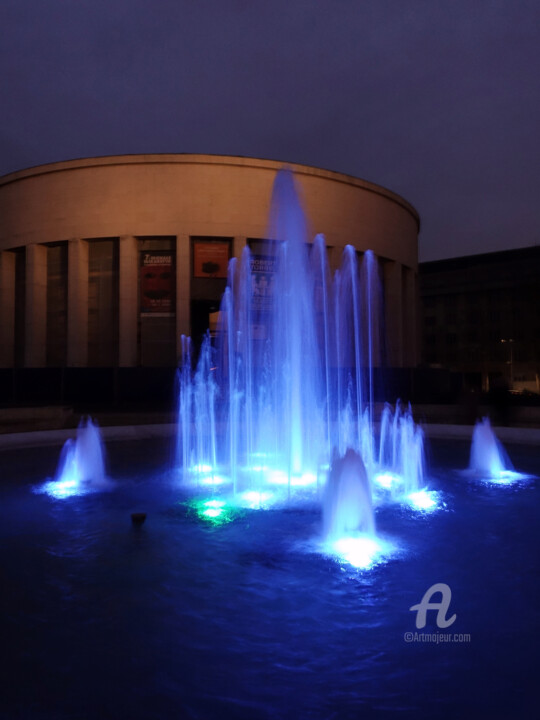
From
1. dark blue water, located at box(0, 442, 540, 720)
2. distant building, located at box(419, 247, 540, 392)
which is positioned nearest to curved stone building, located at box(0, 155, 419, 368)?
dark blue water, located at box(0, 442, 540, 720)

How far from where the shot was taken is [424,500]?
8.44m

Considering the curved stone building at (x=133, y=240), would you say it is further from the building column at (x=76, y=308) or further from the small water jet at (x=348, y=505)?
the small water jet at (x=348, y=505)

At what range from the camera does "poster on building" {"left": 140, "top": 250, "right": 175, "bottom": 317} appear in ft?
103

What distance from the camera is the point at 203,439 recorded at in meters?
15.5

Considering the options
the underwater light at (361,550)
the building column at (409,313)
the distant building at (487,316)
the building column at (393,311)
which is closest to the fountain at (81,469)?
the underwater light at (361,550)

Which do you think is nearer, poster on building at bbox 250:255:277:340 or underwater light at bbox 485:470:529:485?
underwater light at bbox 485:470:529:485

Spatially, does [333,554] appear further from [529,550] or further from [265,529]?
[529,550]

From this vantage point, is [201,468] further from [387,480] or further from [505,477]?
[505,477]

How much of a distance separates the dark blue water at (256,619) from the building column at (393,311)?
29249 millimetres

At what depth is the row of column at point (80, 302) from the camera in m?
30.8

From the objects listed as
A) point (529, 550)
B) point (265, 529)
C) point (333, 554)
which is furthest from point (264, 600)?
point (529, 550)

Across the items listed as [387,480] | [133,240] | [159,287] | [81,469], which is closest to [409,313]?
[159,287]

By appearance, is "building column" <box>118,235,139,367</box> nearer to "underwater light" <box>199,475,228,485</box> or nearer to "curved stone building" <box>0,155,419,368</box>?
"curved stone building" <box>0,155,419,368</box>

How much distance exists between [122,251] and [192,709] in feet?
97.7
